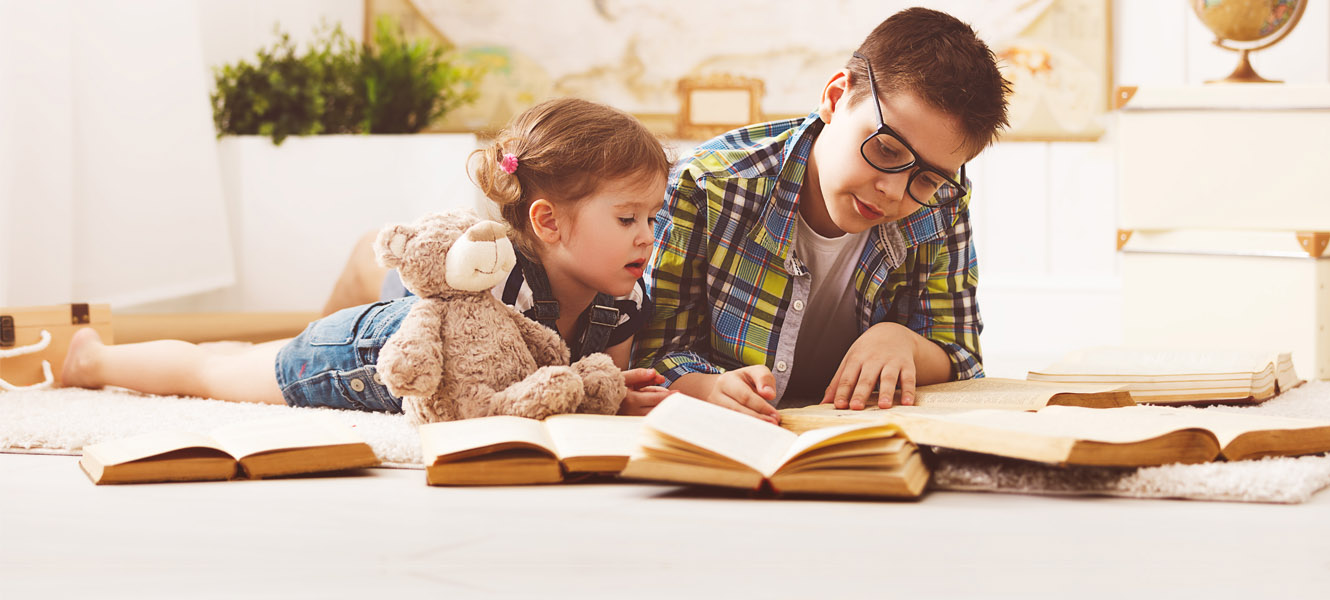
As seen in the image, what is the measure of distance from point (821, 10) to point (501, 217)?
1802mm

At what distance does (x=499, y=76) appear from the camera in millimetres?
2898

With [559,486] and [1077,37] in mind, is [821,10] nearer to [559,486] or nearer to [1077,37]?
[1077,37]

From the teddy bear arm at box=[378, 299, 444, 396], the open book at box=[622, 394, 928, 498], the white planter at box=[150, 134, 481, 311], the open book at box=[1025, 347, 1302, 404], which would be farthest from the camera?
the white planter at box=[150, 134, 481, 311]

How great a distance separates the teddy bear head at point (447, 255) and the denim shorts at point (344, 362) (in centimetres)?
13

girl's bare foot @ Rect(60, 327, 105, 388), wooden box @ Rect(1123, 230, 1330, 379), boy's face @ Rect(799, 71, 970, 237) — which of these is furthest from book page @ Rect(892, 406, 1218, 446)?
wooden box @ Rect(1123, 230, 1330, 379)

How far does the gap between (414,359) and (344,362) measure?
28 cm

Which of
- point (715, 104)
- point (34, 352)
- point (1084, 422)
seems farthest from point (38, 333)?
point (715, 104)

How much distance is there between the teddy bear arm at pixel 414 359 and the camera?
900mm

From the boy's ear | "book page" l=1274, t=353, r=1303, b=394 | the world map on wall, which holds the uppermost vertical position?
the world map on wall

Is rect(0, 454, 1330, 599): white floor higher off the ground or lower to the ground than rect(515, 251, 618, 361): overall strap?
lower

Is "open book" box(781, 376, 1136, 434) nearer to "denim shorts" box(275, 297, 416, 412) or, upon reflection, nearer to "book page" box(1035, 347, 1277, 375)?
"book page" box(1035, 347, 1277, 375)

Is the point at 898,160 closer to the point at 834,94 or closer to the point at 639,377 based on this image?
the point at 834,94

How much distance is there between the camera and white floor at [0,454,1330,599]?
0.55 metres

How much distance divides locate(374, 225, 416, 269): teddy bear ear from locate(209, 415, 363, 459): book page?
0.51 feet
